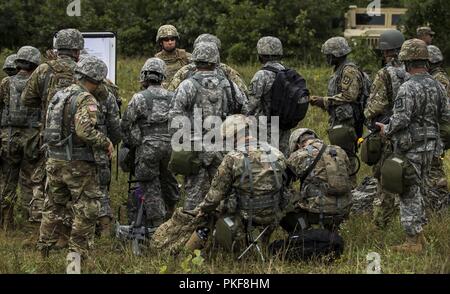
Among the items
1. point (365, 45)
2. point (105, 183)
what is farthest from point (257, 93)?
point (365, 45)

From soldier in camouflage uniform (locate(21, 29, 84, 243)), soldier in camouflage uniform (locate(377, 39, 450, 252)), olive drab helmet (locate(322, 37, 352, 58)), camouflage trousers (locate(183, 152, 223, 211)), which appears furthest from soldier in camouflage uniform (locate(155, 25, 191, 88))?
soldier in camouflage uniform (locate(377, 39, 450, 252))

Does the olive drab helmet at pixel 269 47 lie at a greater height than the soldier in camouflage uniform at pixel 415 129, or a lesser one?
greater

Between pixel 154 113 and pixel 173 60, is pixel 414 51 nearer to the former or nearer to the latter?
pixel 154 113

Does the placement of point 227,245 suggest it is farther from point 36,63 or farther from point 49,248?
point 36,63

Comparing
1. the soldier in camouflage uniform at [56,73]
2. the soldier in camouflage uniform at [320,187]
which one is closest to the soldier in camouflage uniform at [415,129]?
the soldier in camouflage uniform at [320,187]

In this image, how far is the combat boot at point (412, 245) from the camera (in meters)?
7.47

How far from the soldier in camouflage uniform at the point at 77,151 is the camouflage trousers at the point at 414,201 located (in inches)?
113

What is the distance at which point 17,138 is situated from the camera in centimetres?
925

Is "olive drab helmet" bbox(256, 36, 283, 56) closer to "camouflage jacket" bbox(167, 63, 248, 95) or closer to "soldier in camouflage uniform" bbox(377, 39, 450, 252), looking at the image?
"camouflage jacket" bbox(167, 63, 248, 95)

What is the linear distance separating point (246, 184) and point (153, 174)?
2.15 metres

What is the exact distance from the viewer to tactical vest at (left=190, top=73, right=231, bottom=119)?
8.20 metres

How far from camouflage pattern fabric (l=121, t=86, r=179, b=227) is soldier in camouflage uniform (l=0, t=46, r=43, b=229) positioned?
3.86 feet

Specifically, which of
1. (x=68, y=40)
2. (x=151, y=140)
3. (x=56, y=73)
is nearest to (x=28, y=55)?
(x=56, y=73)

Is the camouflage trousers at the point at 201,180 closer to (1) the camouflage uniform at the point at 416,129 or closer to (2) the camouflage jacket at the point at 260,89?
(2) the camouflage jacket at the point at 260,89
